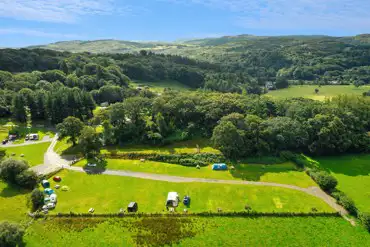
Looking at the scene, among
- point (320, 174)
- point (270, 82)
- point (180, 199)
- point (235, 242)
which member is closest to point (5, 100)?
point (180, 199)

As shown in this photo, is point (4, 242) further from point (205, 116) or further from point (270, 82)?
point (270, 82)

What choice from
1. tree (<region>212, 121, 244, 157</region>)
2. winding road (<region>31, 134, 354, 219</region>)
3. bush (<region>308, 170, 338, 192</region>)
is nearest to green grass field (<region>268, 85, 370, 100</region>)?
tree (<region>212, 121, 244, 157</region>)

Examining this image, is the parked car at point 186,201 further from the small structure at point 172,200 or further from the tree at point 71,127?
the tree at point 71,127

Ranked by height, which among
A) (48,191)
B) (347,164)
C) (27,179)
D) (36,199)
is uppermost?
(27,179)

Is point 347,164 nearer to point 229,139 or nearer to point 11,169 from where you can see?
point 229,139

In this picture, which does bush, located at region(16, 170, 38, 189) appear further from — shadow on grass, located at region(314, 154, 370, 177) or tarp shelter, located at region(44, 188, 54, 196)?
shadow on grass, located at region(314, 154, 370, 177)

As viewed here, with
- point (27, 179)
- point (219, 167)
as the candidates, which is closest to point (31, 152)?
point (27, 179)
